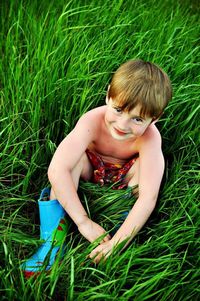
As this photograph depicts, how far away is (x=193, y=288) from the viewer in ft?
5.03

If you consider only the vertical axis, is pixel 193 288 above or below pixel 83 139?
below

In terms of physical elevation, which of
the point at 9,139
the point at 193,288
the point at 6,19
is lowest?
the point at 193,288

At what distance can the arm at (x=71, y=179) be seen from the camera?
1.69 m

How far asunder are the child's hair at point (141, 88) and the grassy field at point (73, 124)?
14.2 inches

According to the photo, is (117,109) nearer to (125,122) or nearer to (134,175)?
(125,122)

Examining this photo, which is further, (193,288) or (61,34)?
(61,34)

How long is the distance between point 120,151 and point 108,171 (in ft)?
0.34

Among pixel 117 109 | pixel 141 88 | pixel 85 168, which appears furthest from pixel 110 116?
pixel 85 168

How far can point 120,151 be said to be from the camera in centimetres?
191

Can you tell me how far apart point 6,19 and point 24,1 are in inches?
5.9

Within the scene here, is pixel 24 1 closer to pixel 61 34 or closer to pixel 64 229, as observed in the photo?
pixel 61 34

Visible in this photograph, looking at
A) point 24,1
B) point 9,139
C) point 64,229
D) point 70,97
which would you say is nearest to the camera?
point 64,229

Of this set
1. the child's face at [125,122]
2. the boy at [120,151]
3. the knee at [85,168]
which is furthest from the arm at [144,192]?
the knee at [85,168]

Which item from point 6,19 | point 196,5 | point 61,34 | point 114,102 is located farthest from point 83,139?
point 196,5
